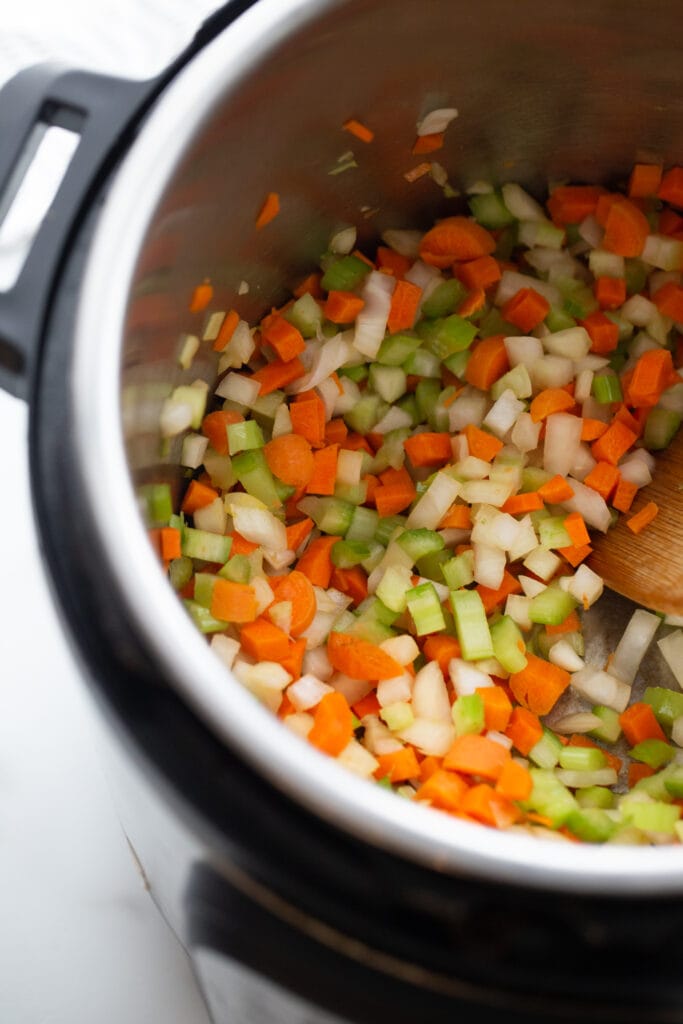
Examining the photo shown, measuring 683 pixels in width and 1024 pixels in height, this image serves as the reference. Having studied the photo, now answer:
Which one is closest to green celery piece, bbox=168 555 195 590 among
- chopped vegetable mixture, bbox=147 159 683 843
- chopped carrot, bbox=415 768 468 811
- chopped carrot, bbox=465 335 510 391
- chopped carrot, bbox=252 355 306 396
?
chopped vegetable mixture, bbox=147 159 683 843

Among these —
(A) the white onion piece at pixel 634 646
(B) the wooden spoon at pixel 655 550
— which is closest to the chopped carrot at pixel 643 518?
(B) the wooden spoon at pixel 655 550

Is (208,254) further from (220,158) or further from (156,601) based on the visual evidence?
(156,601)

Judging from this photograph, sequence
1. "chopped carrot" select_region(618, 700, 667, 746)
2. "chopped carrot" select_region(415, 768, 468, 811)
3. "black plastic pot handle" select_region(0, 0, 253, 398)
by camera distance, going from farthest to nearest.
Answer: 1. "chopped carrot" select_region(618, 700, 667, 746)
2. "chopped carrot" select_region(415, 768, 468, 811)
3. "black plastic pot handle" select_region(0, 0, 253, 398)

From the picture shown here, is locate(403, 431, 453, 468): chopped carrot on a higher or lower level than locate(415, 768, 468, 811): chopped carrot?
higher

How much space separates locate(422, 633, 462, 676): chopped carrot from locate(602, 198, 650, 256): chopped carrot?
542 millimetres

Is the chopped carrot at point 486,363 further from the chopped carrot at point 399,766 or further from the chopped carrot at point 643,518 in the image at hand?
the chopped carrot at point 399,766

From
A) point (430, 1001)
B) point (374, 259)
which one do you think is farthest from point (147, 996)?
point (374, 259)

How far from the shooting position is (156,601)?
69 cm

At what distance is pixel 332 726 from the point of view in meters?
1.02

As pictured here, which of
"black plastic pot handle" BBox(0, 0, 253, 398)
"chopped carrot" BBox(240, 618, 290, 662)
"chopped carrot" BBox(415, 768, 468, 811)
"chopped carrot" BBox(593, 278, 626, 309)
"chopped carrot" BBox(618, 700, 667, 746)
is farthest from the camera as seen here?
"chopped carrot" BBox(593, 278, 626, 309)

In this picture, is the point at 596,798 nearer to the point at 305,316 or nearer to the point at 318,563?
the point at 318,563

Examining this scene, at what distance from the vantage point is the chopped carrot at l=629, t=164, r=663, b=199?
49.9 inches

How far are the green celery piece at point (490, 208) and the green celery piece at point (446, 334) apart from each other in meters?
0.13

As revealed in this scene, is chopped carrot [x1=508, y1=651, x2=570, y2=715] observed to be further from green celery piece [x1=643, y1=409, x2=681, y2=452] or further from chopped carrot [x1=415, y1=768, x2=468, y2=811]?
green celery piece [x1=643, y1=409, x2=681, y2=452]
